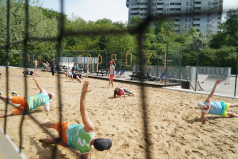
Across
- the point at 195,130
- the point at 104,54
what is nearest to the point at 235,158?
the point at 195,130

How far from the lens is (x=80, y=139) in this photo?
187cm

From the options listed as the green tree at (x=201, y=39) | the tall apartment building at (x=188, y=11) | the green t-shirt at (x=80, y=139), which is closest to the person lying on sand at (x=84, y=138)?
the green t-shirt at (x=80, y=139)

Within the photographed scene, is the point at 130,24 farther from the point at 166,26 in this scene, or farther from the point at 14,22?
the point at 14,22

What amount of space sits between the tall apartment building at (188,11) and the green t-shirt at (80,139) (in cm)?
129

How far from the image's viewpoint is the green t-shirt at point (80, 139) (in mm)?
1833

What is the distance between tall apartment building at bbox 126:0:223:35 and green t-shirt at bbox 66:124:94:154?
129 cm

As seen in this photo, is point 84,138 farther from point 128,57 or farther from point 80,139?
point 128,57

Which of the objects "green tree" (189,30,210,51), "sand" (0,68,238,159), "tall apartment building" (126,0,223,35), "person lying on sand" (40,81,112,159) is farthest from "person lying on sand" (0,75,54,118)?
"green tree" (189,30,210,51)

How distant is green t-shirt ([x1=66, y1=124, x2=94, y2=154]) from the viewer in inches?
72.2

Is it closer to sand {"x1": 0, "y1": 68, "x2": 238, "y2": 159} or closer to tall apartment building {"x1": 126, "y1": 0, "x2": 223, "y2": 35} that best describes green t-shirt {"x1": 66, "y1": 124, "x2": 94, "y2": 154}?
sand {"x1": 0, "y1": 68, "x2": 238, "y2": 159}

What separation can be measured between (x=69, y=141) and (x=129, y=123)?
4.92 feet

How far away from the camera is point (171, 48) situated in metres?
9.61

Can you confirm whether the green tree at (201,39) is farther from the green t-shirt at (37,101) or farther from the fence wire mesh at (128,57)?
the green t-shirt at (37,101)

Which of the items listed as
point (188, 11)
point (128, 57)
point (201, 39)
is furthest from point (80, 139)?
point (128, 57)
